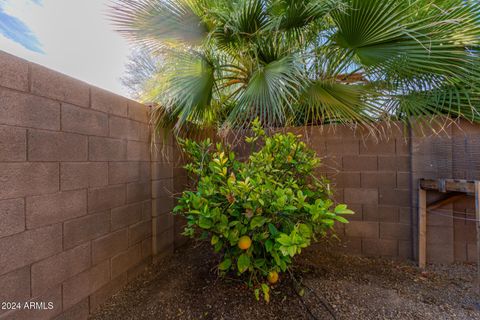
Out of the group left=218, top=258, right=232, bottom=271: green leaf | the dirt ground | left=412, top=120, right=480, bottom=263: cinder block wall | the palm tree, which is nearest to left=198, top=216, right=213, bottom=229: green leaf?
left=218, top=258, right=232, bottom=271: green leaf

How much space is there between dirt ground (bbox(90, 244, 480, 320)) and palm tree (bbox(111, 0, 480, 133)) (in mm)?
1322

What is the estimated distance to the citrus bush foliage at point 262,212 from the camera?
1302 mm

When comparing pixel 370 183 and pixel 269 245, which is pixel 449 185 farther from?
pixel 269 245

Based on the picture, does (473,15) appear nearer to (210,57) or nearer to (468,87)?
(468,87)

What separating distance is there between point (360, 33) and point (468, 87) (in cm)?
104

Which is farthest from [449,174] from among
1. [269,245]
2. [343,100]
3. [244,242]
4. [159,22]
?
[159,22]

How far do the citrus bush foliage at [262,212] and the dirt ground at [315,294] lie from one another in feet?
0.64

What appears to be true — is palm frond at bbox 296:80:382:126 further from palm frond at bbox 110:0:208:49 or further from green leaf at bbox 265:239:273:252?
green leaf at bbox 265:239:273:252

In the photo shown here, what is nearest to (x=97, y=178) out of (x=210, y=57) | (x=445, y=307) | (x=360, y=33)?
(x=210, y=57)

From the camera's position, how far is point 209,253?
2.49 metres

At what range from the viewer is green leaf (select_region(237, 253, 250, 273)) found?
1.48 m

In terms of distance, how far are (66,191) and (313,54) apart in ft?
6.87

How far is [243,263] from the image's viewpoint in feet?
4.89

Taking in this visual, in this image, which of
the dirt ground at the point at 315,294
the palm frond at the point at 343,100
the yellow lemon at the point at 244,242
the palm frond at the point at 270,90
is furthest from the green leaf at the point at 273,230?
the palm frond at the point at 343,100
